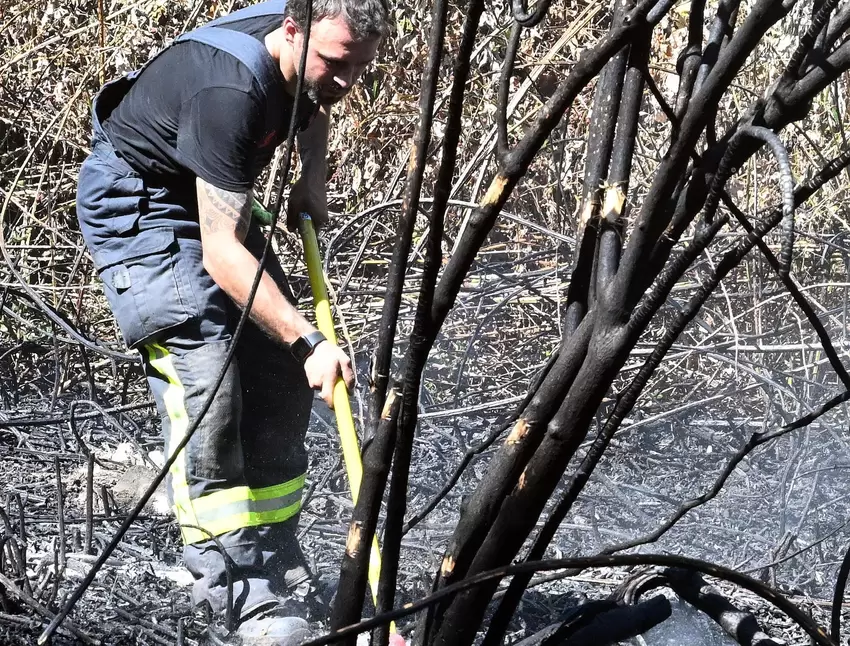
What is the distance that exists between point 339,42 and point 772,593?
232 centimetres

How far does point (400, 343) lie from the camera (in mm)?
4926

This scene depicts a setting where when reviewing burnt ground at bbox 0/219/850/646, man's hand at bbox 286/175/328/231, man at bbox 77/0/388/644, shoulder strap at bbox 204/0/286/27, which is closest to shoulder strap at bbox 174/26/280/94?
man at bbox 77/0/388/644

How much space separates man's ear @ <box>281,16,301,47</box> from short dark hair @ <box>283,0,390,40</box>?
0.02 m

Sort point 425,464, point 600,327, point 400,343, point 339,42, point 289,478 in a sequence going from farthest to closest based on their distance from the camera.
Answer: point 400,343 → point 425,464 → point 289,478 → point 339,42 → point 600,327

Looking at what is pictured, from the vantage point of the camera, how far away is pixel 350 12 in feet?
9.73

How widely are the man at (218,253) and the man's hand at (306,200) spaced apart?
213mm

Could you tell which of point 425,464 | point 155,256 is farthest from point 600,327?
point 425,464

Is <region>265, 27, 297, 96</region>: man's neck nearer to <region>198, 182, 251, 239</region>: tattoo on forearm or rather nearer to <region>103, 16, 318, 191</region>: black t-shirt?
<region>103, 16, 318, 191</region>: black t-shirt

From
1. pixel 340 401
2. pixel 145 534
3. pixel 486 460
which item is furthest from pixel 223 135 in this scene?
pixel 486 460

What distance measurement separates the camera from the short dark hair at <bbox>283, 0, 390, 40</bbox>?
2961 millimetres

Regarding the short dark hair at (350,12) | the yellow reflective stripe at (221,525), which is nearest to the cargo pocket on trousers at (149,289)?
the yellow reflective stripe at (221,525)

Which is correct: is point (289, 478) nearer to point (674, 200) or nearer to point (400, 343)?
point (400, 343)

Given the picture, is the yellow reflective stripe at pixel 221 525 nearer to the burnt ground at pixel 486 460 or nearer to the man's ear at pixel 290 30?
the burnt ground at pixel 486 460

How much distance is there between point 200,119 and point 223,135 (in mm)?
110
